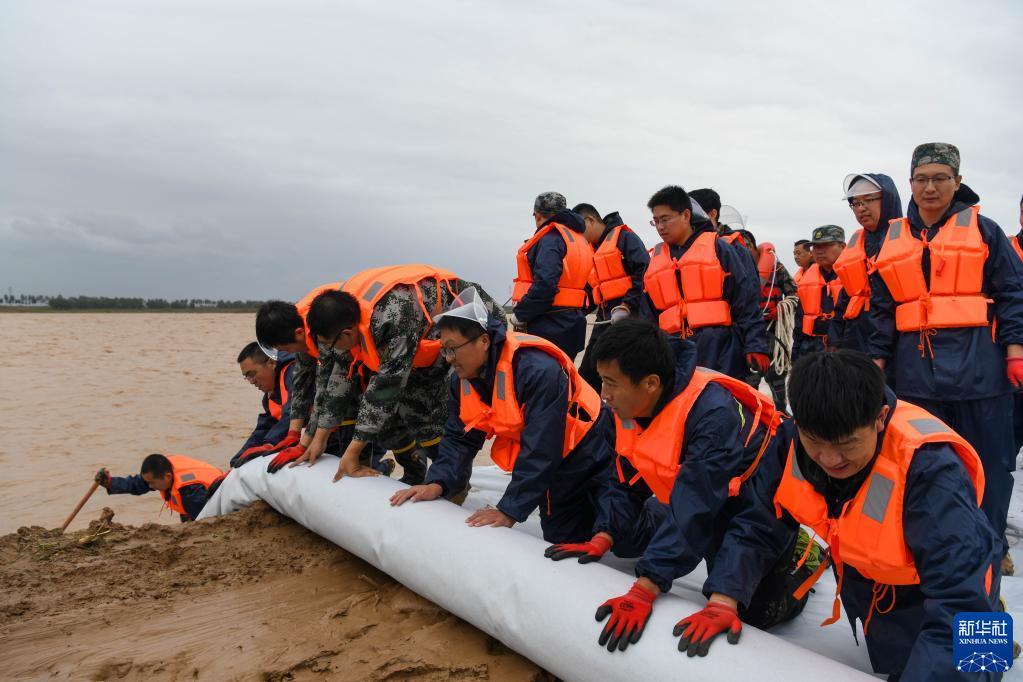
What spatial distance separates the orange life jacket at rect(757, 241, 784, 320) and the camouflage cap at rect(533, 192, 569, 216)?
8.12 ft

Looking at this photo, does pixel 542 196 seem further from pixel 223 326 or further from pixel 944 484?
pixel 223 326

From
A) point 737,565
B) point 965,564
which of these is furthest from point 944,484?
point 737,565

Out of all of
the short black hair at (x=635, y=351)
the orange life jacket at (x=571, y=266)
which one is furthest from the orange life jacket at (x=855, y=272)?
the short black hair at (x=635, y=351)

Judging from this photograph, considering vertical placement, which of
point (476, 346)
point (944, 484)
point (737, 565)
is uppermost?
point (476, 346)

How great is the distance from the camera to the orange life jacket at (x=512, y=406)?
279 cm

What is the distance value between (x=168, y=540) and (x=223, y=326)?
19.8 m

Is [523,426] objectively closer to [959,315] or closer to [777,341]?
[959,315]

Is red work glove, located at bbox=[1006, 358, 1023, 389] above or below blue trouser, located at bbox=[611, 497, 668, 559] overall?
above

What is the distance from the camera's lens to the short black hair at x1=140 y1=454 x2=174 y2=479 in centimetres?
443

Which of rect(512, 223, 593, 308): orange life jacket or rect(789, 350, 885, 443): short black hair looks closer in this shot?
rect(789, 350, 885, 443): short black hair

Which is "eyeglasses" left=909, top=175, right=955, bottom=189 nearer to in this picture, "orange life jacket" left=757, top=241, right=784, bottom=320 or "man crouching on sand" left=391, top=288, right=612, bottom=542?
"man crouching on sand" left=391, top=288, right=612, bottom=542

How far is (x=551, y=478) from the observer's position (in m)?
2.76

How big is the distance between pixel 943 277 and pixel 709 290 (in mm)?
1340

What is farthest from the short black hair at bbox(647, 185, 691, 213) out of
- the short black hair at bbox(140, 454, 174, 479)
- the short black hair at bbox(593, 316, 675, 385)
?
the short black hair at bbox(140, 454, 174, 479)
